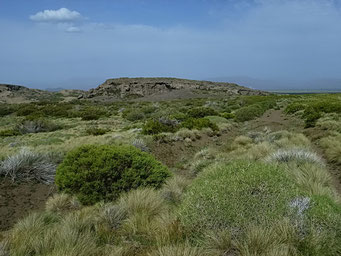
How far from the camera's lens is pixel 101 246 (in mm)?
3453

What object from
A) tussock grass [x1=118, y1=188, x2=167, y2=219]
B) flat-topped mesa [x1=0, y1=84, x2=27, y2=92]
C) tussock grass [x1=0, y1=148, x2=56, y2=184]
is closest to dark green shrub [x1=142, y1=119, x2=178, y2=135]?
tussock grass [x1=0, y1=148, x2=56, y2=184]

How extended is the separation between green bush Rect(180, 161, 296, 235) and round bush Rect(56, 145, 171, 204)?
2883 millimetres

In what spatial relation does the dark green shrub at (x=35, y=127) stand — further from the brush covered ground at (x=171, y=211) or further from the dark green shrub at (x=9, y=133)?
the brush covered ground at (x=171, y=211)

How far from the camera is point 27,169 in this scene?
8992mm

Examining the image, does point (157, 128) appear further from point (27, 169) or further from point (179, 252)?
point (179, 252)

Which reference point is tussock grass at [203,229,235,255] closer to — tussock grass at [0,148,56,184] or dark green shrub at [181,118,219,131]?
tussock grass at [0,148,56,184]

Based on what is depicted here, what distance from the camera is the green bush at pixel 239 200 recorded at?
3.44 m

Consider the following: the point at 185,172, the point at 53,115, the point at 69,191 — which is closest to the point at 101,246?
the point at 69,191

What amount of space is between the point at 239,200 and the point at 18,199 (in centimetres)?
648

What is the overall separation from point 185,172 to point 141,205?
5025mm

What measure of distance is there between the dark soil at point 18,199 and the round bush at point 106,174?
107cm

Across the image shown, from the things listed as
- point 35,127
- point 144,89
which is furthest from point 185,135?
point 144,89

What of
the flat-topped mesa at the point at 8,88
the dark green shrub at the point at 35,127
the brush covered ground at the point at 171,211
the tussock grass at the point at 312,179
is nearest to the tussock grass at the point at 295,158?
the brush covered ground at the point at 171,211

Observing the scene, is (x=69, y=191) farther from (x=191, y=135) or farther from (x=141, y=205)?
(x=191, y=135)
